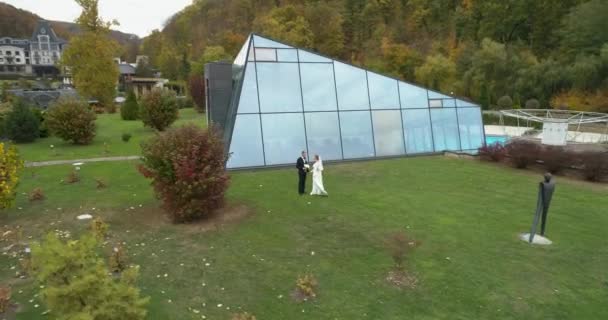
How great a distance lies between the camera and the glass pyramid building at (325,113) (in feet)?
51.5

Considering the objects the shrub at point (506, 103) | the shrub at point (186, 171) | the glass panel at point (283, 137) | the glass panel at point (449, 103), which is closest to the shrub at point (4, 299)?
the shrub at point (186, 171)

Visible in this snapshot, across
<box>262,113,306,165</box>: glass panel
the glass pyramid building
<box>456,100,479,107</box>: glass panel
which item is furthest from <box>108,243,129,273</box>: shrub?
<box>456,100,479,107</box>: glass panel

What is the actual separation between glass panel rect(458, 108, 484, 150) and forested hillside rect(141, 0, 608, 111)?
19.1 meters

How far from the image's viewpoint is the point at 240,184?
13.2 metres

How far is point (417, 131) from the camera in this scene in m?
18.5

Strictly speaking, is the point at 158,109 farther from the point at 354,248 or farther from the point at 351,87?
the point at 354,248

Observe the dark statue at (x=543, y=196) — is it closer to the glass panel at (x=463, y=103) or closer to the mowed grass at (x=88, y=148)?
the glass panel at (x=463, y=103)

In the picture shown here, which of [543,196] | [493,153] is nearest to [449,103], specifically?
[493,153]

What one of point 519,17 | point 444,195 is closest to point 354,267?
point 444,195

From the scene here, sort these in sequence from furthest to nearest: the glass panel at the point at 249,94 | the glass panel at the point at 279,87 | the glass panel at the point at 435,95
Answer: the glass panel at the point at 435,95 → the glass panel at the point at 279,87 → the glass panel at the point at 249,94

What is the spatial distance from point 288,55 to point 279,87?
153cm

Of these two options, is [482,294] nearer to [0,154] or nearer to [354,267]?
[354,267]

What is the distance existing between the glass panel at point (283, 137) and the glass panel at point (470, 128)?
857cm

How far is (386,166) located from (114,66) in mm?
30402
